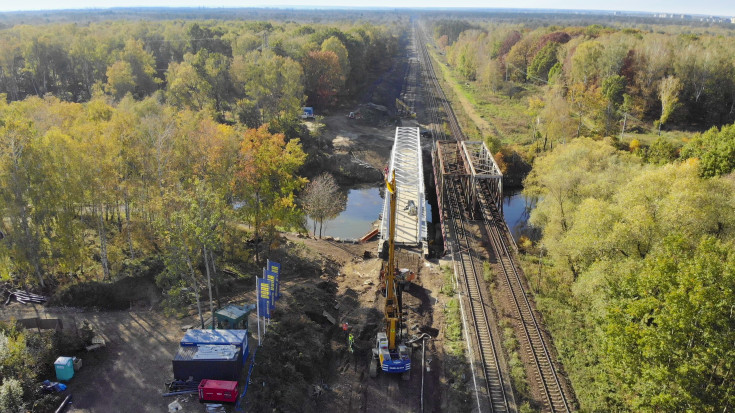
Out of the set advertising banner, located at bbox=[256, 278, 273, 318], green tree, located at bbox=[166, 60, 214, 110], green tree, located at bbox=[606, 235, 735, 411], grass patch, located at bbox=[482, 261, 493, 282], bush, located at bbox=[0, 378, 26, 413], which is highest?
green tree, located at bbox=[166, 60, 214, 110]

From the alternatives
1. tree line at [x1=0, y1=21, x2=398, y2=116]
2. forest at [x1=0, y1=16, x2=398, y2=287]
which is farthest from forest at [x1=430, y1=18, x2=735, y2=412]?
tree line at [x1=0, y1=21, x2=398, y2=116]

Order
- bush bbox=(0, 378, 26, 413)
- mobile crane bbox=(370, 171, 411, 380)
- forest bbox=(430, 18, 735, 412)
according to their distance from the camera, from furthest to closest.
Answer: mobile crane bbox=(370, 171, 411, 380), bush bbox=(0, 378, 26, 413), forest bbox=(430, 18, 735, 412)

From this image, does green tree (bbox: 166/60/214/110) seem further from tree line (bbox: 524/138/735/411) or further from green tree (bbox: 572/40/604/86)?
green tree (bbox: 572/40/604/86)

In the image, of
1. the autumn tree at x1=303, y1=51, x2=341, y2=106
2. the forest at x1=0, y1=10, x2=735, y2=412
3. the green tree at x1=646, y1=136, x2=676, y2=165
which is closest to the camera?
the forest at x1=0, y1=10, x2=735, y2=412

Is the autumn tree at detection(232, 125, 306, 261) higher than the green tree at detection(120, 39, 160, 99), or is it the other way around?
the green tree at detection(120, 39, 160, 99)

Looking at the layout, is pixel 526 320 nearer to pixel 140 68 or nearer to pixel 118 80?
pixel 118 80

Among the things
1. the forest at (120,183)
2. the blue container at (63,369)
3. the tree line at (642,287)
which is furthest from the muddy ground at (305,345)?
the tree line at (642,287)
